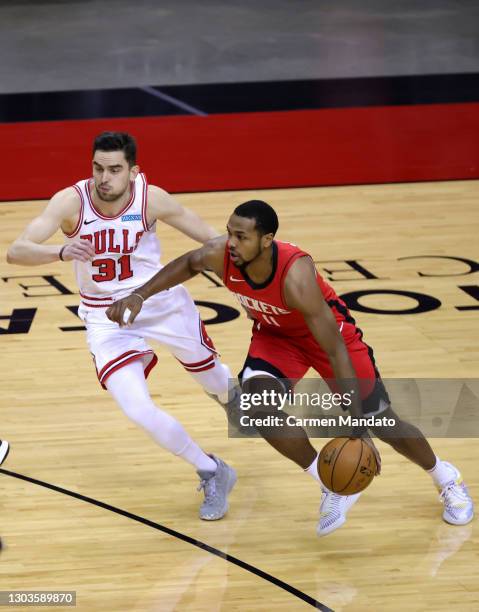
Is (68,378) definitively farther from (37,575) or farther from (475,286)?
(475,286)

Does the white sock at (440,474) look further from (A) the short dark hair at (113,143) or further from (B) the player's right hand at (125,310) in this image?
(A) the short dark hair at (113,143)

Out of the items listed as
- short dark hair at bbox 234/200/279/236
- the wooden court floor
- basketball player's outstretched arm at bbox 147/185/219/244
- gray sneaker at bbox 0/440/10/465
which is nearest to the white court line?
the wooden court floor

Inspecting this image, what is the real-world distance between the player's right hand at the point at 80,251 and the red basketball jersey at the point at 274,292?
57 centimetres

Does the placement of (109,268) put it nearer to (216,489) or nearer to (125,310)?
(125,310)

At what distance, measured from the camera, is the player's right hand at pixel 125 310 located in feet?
16.4

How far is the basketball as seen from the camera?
4723mm

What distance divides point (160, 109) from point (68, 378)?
5529 mm

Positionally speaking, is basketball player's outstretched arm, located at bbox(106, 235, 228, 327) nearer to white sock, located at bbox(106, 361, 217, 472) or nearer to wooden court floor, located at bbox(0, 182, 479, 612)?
white sock, located at bbox(106, 361, 217, 472)

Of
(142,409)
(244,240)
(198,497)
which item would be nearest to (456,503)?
(198,497)

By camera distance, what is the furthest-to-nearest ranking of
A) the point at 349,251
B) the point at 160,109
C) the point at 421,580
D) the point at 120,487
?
the point at 160,109, the point at 349,251, the point at 120,487, the point at 421,580

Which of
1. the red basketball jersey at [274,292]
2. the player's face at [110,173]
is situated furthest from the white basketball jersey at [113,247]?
the red basketball jersey at [274,292]

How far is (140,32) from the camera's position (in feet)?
54.0

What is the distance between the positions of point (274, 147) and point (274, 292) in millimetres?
6497

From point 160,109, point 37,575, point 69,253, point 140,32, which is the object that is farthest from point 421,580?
point 140,32
